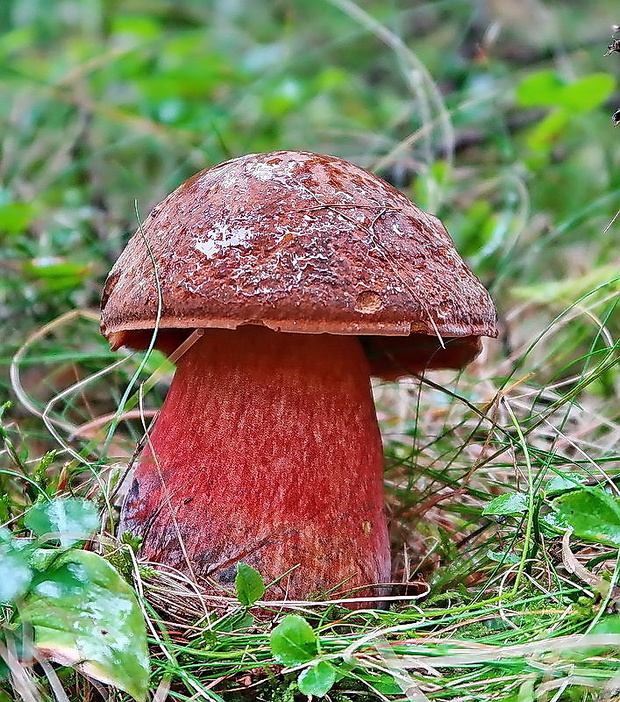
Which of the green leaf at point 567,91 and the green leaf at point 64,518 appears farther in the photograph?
the green leaf at point 567,91

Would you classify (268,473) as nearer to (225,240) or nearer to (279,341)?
(279,341)

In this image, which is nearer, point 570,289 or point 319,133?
point 570,289

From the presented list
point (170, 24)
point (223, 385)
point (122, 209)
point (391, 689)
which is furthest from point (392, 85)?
point (391, 689)

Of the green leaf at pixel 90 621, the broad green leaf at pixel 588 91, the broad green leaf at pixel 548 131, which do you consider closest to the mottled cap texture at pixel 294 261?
the green leaf at pixel 90 621

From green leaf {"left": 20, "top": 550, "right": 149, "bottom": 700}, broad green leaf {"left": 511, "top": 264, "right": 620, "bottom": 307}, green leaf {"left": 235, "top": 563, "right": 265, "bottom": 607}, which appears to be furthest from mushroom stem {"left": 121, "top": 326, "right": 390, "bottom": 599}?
broad green leaf {"left": 511, "top": 264, "right": 620, "bottom": 307}

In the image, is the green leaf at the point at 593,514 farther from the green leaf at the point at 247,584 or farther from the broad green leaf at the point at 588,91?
the broad green leaf at the point at 588,91

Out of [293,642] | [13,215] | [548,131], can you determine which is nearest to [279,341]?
[293,642]
